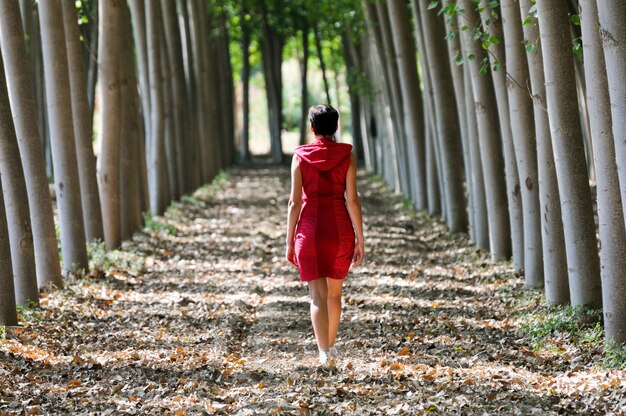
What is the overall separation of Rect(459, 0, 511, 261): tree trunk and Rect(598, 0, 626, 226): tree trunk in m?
5.42

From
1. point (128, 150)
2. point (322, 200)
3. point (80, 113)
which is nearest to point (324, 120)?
point (322, 200)

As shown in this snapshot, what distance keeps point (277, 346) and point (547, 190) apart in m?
3.12

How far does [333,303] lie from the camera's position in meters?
7.90

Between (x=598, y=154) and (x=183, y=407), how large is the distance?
3.75 metres

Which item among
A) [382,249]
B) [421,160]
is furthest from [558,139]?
[421,160]

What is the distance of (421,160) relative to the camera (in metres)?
20.1

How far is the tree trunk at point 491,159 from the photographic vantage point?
12758 mm

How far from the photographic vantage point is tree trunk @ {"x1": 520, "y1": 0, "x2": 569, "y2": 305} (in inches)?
380

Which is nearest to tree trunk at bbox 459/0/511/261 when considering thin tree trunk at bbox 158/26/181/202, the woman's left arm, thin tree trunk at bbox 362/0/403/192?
the woman's left arm

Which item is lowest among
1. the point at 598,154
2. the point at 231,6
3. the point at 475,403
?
the point at 475,403

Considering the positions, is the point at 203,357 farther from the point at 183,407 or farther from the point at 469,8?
the point at 469,8

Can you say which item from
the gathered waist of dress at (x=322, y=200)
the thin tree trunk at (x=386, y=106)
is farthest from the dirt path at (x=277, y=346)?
the thin tree trunk at (x=386, y=106)

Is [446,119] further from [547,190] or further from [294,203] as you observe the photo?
[294,203]

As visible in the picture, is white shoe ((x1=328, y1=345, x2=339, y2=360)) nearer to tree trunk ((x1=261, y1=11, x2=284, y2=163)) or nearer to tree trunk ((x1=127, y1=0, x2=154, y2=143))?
tree trunk ((x1=127, y1=0, x2=154, y2=143))
